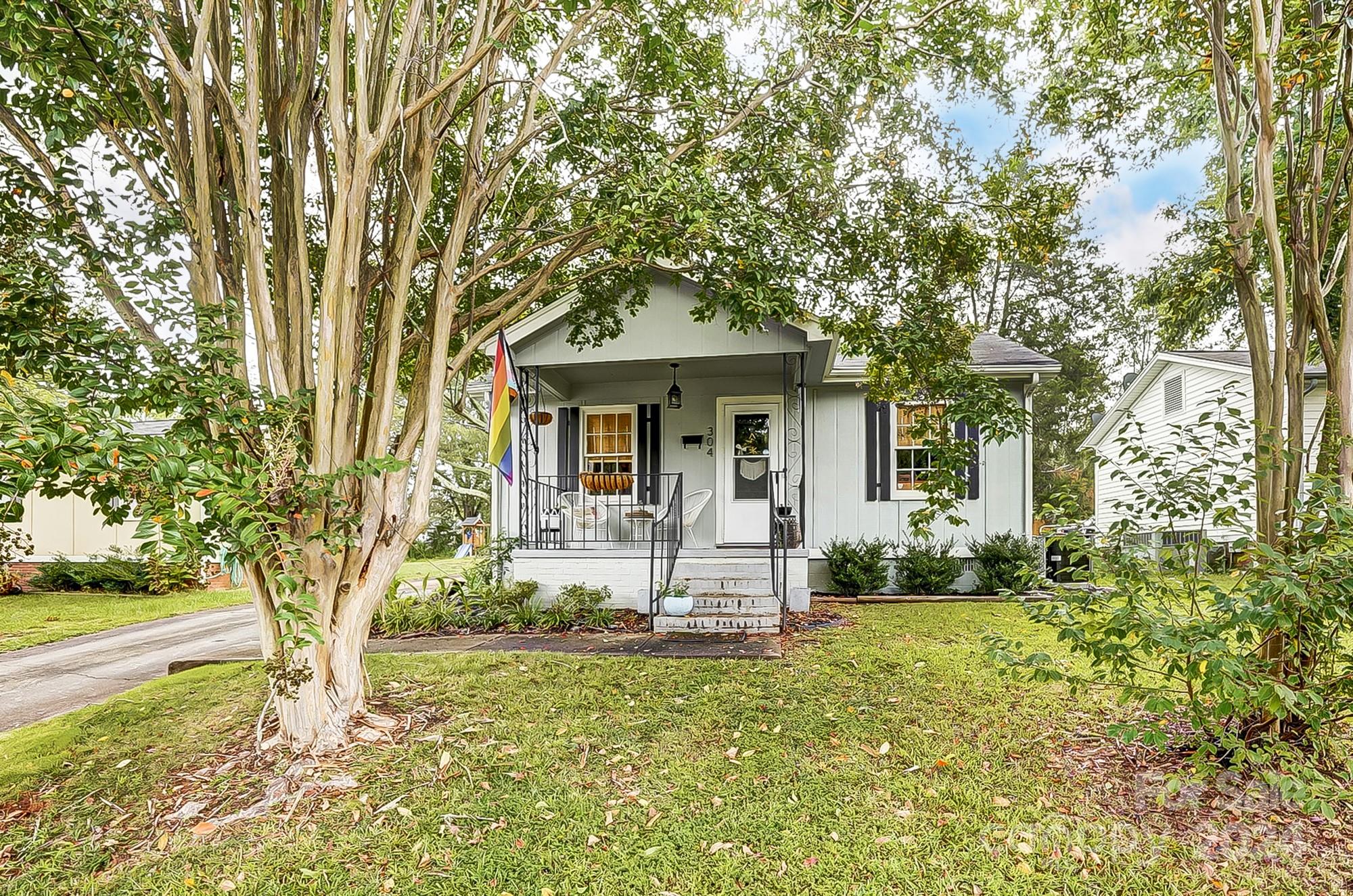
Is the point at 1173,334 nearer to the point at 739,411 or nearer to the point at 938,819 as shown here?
the point at 938,819

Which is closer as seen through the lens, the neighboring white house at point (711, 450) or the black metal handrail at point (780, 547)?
the black metal handrail at point (780, 547)

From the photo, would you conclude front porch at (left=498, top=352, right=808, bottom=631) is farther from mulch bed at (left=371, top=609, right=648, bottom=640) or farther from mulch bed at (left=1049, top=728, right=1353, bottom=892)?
mulch bed at (left=1049, top=728, right=1353, bottom=892)

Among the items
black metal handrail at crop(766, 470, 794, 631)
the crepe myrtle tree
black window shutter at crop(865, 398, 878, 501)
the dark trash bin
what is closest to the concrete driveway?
the crepe myrtle tree

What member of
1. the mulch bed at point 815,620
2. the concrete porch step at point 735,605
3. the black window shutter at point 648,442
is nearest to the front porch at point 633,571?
the mulch bed at point 815,620

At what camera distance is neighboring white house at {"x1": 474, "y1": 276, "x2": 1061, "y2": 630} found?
8695 millimetres

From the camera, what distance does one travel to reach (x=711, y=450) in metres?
10.1

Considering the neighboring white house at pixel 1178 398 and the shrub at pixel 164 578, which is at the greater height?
the neighboring white house at pixel 1178 398

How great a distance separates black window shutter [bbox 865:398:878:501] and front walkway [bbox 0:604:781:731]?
412 centimetres

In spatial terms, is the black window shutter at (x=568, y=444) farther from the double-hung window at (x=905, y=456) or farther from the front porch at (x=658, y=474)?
the double-hung window at (x=905, y=456)

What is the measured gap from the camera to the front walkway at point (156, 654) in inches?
229

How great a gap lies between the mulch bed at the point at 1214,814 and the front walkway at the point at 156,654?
2807 mm

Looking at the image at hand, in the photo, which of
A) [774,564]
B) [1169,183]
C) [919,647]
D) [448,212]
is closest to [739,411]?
[774,564]

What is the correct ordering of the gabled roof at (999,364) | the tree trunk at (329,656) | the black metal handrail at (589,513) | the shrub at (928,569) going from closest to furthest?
the tree trunk at (329,656) → the black metal handrail at (589,513) → the shrub at (928,569) → the gabled roof at (999,364)

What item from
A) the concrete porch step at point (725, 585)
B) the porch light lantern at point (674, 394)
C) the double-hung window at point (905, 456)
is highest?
the porch light lantern at point (674, 394)
